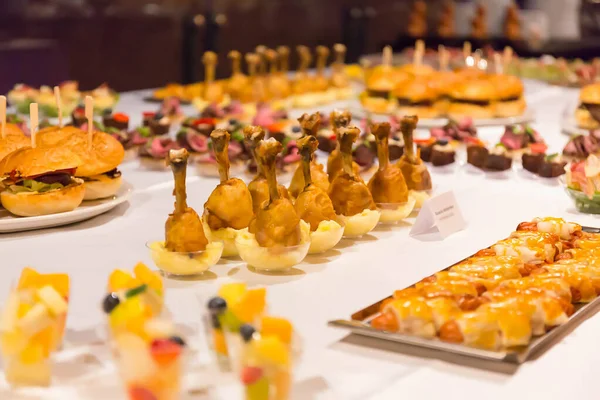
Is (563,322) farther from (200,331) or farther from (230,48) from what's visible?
(230,48)

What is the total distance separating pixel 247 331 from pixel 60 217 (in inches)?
49.7

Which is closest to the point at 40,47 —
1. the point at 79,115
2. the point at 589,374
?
the point at 79,115

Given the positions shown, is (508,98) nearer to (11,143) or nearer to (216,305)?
(11,143)

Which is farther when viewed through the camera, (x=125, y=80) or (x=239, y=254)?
(x=125, y=80)

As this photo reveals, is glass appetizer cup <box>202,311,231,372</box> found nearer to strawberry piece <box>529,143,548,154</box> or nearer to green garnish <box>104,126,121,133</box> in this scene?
green garnish <box>104,126,121,133</box>

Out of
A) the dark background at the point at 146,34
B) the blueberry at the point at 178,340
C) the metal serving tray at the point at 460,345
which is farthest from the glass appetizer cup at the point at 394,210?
the dark background at the point at 146,34

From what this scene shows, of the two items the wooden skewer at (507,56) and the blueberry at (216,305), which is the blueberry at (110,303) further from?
the wooden skewer at (507,56)

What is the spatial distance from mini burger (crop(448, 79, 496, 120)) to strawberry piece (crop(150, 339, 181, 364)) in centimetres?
319

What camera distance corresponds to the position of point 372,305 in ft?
5.89

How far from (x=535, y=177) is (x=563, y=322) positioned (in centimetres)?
158

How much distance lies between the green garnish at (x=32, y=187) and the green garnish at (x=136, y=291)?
3.39 ft

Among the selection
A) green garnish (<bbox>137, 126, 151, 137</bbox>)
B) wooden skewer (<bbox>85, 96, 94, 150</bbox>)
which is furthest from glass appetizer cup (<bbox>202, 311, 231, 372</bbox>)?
green garnish (<bbox>137, 126, 151, 137</bbox>)

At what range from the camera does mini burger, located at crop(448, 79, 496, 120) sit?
14.3ft

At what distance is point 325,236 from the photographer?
2.25 m
